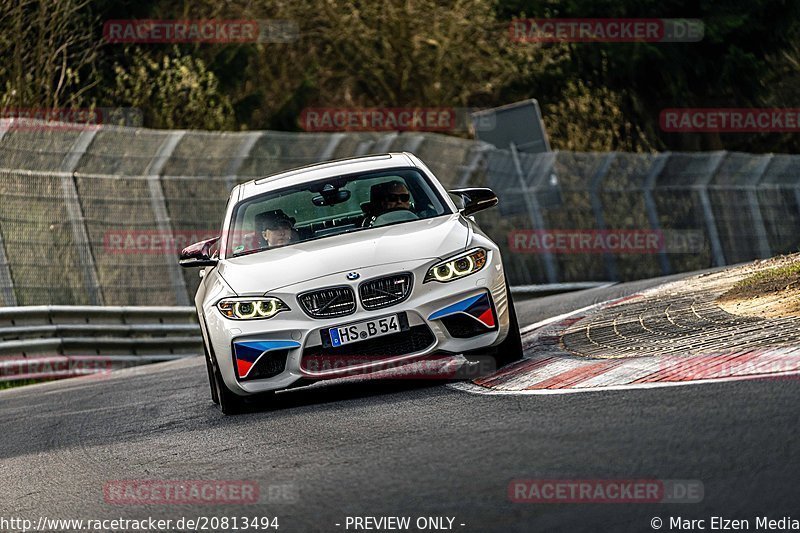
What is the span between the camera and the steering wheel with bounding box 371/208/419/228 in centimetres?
1052

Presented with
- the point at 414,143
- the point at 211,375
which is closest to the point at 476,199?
the point at 211,375

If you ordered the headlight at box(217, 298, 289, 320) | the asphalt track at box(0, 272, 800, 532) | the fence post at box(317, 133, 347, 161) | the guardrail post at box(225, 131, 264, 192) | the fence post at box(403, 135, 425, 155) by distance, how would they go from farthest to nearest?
the fence post at box(403, 135, 425, 155)
the fence post at box(317, 133, 347, 161)
the guardrail post at box(225, 131, 264, 192)
the headlight at box(217, 298, 289, 320)
the asphalt track at box(0, 272, 800, 532)

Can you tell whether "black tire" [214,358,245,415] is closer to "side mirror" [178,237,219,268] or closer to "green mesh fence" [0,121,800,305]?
"side mirror" [178,237,219,268]

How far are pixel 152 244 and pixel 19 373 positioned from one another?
341 centimetres

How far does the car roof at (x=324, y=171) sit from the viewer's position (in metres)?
11.1

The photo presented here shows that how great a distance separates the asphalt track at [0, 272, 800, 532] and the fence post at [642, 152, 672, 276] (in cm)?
1527

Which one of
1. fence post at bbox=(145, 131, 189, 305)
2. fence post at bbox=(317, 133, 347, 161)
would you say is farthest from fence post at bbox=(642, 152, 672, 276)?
fence post at bbox=(145, 131, 189, 305)

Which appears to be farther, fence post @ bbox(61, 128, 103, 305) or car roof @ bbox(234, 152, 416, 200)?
fence post @ bbox(61, 128, 103, 305)

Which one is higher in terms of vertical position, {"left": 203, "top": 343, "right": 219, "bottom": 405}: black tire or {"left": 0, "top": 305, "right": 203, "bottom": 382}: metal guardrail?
{"left": 203, "top": 343, "right": 219, "bottom": 405}: black tire

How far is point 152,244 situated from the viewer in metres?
20.2

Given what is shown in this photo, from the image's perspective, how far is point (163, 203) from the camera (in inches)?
800

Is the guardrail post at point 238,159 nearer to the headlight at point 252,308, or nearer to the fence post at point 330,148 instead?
the fence post at point 330,148

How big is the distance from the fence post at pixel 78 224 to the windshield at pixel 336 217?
8333mm

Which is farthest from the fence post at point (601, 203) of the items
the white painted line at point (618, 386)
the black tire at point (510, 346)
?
the white painted line at point (618, 386)
